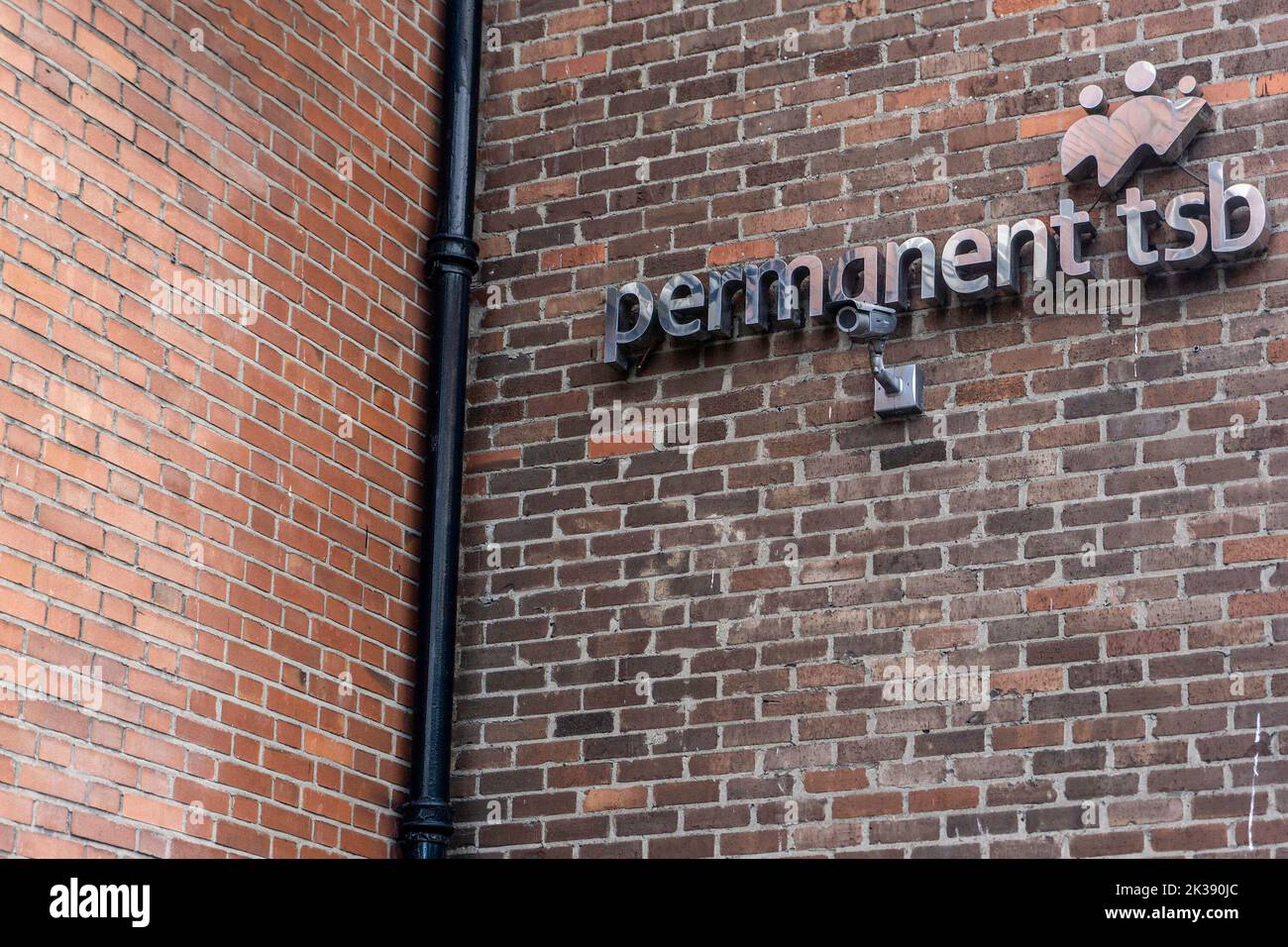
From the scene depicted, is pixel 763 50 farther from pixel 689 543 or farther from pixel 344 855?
pixel 344 855

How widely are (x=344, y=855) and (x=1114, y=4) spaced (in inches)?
135

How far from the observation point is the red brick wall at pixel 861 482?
5.36 m

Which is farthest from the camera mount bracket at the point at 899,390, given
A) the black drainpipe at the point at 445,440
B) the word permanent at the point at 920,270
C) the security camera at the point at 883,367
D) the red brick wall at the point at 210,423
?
the red brick wall at the point at 210,423

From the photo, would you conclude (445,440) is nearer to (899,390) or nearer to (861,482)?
(861,482)

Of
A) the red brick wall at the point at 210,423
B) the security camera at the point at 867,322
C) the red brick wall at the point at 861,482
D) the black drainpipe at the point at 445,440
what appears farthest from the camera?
the black drainpipe at the point at 445,440

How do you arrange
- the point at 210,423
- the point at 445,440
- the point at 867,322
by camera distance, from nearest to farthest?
1. the point at 210,423
2. the point at 867,322
3. the point at 445,440

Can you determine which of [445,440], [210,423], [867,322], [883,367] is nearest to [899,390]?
[883,367]

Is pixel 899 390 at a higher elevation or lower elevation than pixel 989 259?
lower

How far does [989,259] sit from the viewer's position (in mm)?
5785

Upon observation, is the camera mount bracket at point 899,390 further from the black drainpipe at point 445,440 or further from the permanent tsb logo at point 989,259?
the black drainpipe at point 445,440

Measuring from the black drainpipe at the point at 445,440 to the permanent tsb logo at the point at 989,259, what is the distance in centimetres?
57

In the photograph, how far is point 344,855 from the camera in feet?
18.8

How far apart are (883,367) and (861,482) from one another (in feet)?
1.16

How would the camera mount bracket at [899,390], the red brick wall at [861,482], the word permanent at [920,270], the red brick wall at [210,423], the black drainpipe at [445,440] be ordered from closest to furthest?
the red brick wall at [210,423] → the red brick wall at [861,482] → the word permanent at [920,270] → the camera mount bracket at [899,390] → the black drainpipe at [445,440]
